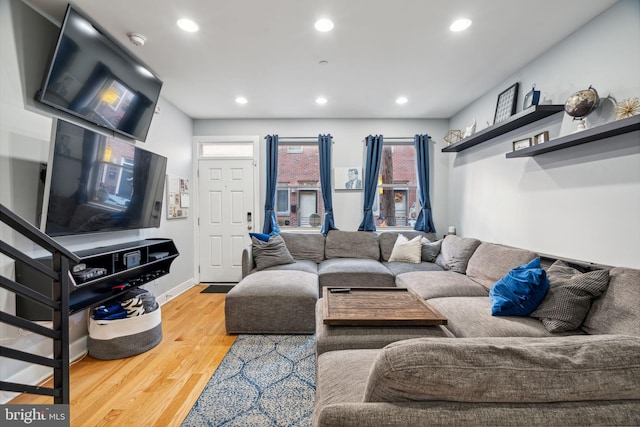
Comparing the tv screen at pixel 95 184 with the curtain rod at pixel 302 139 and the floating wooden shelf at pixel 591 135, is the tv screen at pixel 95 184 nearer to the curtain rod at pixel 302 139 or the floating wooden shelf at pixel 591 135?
the curtain rod at pixel 302 139

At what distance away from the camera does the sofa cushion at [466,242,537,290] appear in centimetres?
244

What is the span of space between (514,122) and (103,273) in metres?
3.83

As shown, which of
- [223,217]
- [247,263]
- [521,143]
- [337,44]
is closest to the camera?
[337,44]

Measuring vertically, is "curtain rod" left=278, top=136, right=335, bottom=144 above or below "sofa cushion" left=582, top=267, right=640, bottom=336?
above

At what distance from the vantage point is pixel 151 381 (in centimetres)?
195

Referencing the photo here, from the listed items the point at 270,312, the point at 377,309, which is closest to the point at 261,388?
the point at 270,312

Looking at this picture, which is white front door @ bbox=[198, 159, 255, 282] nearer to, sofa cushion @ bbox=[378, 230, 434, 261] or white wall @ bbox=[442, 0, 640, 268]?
sofa cushion @ bbox=[378, 230, 434, 261]

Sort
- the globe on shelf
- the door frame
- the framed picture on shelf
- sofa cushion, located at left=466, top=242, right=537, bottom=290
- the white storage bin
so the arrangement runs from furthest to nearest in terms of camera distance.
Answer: the door frame
the framed picture on shelf
sofa cushion, located at left=466, top=242, right=537, bottom=290
the white storage bin
the globe on shelf

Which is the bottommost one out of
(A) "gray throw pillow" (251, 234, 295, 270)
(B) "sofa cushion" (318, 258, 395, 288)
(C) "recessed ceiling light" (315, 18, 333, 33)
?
(B) "sofa cushion" (318, 258, 395, 288)

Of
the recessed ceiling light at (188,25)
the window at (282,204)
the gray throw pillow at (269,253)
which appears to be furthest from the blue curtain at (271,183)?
the recessed ceiling light at (188,25)

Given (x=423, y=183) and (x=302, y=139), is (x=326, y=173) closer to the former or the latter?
(x=302, y=139)

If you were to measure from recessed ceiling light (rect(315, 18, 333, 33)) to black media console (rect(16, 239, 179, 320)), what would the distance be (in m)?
2.27

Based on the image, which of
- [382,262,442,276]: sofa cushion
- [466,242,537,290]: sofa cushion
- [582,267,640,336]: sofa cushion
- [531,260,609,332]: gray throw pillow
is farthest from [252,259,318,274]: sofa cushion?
[582,267,640,336]: sofa cushion

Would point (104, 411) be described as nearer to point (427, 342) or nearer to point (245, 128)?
point (427, 342)
